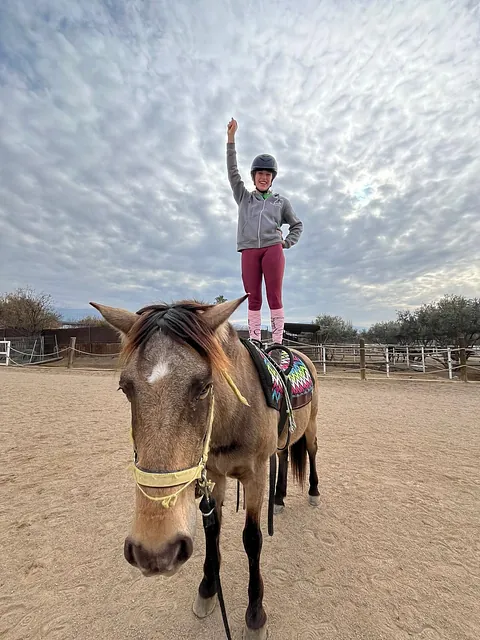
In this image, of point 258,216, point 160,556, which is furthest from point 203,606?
point 258,216

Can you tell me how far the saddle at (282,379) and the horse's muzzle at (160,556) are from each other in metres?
1.02

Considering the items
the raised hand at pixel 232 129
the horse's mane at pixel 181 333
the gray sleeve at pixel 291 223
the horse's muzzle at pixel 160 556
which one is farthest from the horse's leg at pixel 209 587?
the raised hand at pixel 232 129

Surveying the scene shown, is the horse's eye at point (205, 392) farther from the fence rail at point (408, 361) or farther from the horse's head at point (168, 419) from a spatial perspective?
the fence rail at point (408, 361)

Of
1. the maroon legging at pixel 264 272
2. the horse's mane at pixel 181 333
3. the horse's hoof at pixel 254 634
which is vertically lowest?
the horse's hoof at pixel 254 634

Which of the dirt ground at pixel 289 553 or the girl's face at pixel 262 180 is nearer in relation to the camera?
the dirt ground at pixel 289 553

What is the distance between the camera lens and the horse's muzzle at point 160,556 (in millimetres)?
1064

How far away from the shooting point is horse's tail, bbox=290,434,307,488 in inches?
141

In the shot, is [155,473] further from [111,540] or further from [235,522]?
[235,522]

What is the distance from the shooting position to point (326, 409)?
8.55 meters

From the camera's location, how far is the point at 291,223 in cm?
348

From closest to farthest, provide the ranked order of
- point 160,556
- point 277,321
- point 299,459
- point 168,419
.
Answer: point 160,556
point 168,419
point 277,321
point 299,459

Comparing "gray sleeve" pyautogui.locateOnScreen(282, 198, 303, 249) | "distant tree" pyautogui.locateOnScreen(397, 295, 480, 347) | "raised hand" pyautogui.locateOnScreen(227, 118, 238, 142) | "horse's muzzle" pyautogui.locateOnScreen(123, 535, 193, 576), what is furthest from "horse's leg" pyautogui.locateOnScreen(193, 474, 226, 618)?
"distant tree" pyautogui.locateOnScreen(397, 295, 480, 347)

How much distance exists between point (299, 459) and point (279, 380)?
5.75 ft

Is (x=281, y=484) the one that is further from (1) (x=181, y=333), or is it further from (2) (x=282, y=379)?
(1) (x=181, y=333)
